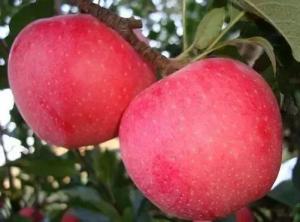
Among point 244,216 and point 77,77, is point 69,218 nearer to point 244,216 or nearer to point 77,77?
point 244,216

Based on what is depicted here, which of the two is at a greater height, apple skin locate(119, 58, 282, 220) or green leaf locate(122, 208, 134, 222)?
apple skin locate(119, 58, 282, 220)

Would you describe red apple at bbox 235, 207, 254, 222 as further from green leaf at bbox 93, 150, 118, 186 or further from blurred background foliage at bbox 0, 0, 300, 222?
green leaf at bbox 93, 150, 118, 186

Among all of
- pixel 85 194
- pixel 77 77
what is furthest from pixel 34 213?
pixel 77 77

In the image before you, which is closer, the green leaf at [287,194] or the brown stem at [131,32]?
the brown stem at [131,32]

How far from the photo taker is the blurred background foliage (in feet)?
3.16

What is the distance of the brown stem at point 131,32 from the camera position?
0.80 meters

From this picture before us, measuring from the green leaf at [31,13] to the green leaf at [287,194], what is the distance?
60 centimetres

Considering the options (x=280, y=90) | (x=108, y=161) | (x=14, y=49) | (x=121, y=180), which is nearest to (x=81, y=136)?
(x=14, y=49)

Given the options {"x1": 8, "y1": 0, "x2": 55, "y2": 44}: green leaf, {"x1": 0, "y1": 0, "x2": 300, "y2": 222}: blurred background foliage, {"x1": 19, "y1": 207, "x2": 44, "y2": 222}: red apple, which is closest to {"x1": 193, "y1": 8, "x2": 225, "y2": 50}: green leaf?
{"x1": 0, "y1": 0, "x2": 300, "y2": 222}: blurred background foliage

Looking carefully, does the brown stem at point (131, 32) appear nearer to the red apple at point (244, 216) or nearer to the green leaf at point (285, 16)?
the green leaf at point (285, 16)

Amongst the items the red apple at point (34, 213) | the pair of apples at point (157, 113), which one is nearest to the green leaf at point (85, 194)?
the red apple at point (34, 213)

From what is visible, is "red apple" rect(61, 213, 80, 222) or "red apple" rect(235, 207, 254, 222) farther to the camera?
"red apple" rect(61, 213, 80, 222)

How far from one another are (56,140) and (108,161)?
0.70 meters

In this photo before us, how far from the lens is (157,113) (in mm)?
731
